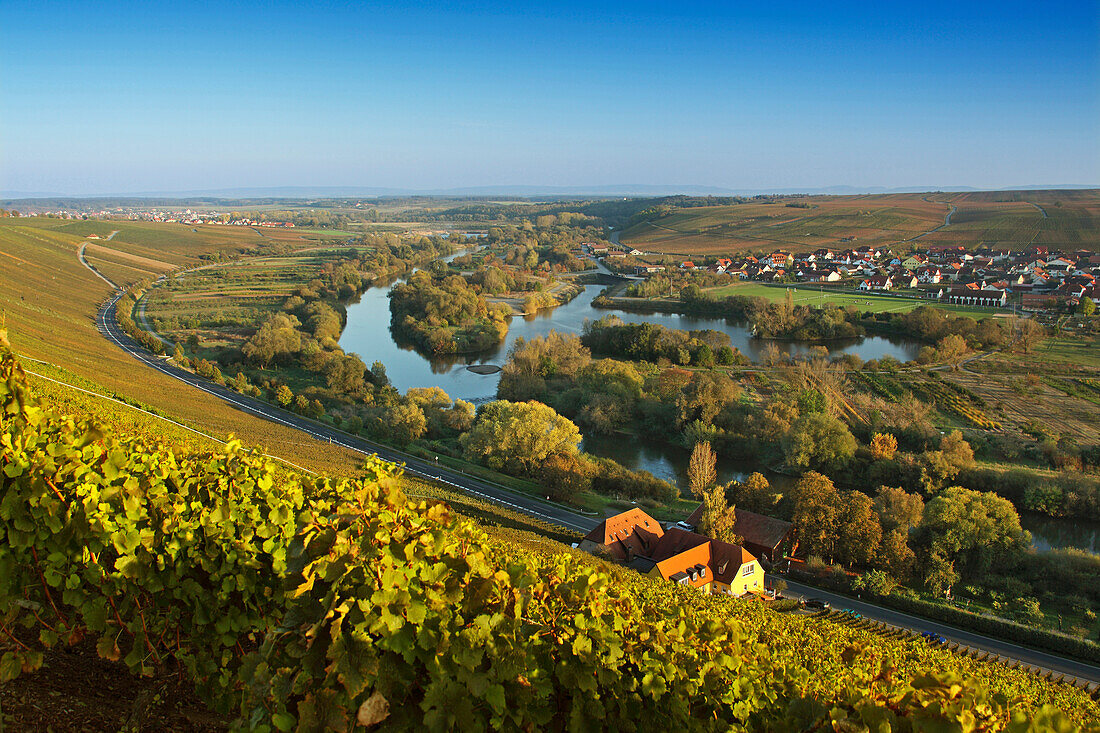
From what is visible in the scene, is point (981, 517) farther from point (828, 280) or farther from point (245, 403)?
point (828, 280)

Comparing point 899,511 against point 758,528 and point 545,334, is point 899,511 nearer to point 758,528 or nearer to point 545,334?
point 758,528

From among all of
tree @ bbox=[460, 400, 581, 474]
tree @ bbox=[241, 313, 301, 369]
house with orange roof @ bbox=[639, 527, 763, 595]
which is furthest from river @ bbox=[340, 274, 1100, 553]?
house with orange roof @ bbox=[639, 527, 763, 595]

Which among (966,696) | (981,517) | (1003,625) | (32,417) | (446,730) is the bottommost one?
(1003,625)

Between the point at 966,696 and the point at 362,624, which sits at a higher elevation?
the point at 362,624

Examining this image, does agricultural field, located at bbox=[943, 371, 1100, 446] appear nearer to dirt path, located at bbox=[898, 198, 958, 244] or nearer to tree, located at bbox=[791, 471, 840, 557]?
tree, located at bbox=[791, 471, 840, 557]

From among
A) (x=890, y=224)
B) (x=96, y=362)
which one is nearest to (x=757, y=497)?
(x=96, y=362)

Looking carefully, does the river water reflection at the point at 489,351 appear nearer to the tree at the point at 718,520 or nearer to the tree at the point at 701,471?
the tree at the point at 701,471

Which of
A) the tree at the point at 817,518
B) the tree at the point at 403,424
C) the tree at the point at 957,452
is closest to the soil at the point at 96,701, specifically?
the tree at the point at 817,518

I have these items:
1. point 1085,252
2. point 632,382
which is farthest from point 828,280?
point 632,382
